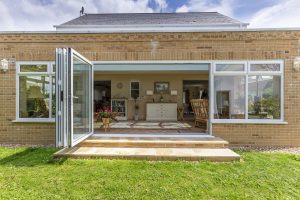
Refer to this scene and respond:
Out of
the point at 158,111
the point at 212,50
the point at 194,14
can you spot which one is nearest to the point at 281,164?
the point at 212,50

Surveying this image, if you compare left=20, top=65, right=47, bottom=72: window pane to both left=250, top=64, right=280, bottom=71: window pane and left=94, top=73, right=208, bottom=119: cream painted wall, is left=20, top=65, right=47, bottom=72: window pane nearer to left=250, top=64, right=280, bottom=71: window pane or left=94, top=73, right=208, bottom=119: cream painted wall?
left=94, top=73, right=208, bottom=119: cream painted wall

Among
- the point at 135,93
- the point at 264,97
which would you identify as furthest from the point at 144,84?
the point at 264,97

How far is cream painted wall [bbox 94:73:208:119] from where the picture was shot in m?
11.5

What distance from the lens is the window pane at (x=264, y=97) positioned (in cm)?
609

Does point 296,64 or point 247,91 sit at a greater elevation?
point 296,64

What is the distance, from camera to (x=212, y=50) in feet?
20.1

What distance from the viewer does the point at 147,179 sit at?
3605 mm

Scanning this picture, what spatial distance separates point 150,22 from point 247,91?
9.05 metres

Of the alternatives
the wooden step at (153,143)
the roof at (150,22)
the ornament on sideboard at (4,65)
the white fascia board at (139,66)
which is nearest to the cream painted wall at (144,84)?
the roof at (150,22)

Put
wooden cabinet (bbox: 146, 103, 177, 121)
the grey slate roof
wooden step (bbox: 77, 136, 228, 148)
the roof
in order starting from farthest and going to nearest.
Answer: the grey slate roof
the roof
wooden cabinet (bbox: 146, 103, 177, 121)
wooden step (bbox: 77, 136, 228, 148)

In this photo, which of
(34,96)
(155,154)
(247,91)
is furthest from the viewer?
(34,96)

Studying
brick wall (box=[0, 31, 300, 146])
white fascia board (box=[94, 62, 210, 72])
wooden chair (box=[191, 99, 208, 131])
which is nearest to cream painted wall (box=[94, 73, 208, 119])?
wooden chair (box=[191, 99, 208, 131])

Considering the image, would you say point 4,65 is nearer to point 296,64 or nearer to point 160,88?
point 160,88

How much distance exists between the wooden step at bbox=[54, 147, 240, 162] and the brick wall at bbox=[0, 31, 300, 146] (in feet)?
5.20
